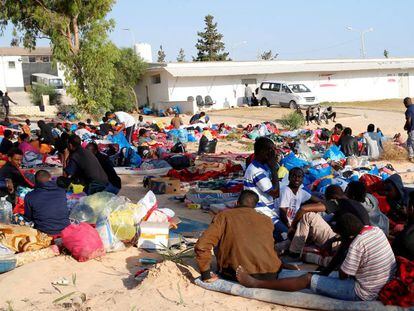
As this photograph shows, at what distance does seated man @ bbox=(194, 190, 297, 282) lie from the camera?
5.14 meters

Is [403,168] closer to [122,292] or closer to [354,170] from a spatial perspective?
[354,170]

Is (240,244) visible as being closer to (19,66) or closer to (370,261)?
(370,261)

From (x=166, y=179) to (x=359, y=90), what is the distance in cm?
2928

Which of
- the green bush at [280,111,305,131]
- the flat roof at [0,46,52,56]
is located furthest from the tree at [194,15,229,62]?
the green bush at [280,111,305,131]

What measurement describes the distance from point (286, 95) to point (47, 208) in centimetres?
2395

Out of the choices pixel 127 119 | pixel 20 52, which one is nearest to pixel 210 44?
pixel 20 52

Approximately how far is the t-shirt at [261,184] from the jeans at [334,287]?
154 cm

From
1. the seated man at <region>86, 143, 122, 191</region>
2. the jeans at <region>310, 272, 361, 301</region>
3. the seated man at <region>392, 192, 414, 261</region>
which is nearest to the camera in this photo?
the seated man at <region>392, 192, 414, 261</region>

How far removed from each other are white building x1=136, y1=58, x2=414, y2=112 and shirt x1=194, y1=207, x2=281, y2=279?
2413 centimetres

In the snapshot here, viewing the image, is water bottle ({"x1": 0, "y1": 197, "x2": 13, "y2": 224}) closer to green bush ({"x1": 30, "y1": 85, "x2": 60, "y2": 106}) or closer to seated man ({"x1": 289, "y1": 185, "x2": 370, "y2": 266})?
seated man ({"x1": 289, "y1": 185, "x2": 370, "y2": 266})

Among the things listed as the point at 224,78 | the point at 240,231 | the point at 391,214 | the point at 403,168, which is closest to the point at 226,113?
the point at 224,78

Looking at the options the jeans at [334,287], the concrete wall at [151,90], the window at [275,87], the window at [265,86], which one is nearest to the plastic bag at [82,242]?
the jeans at [334,287]

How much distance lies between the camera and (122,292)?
552 cm

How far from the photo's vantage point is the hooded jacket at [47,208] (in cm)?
692
